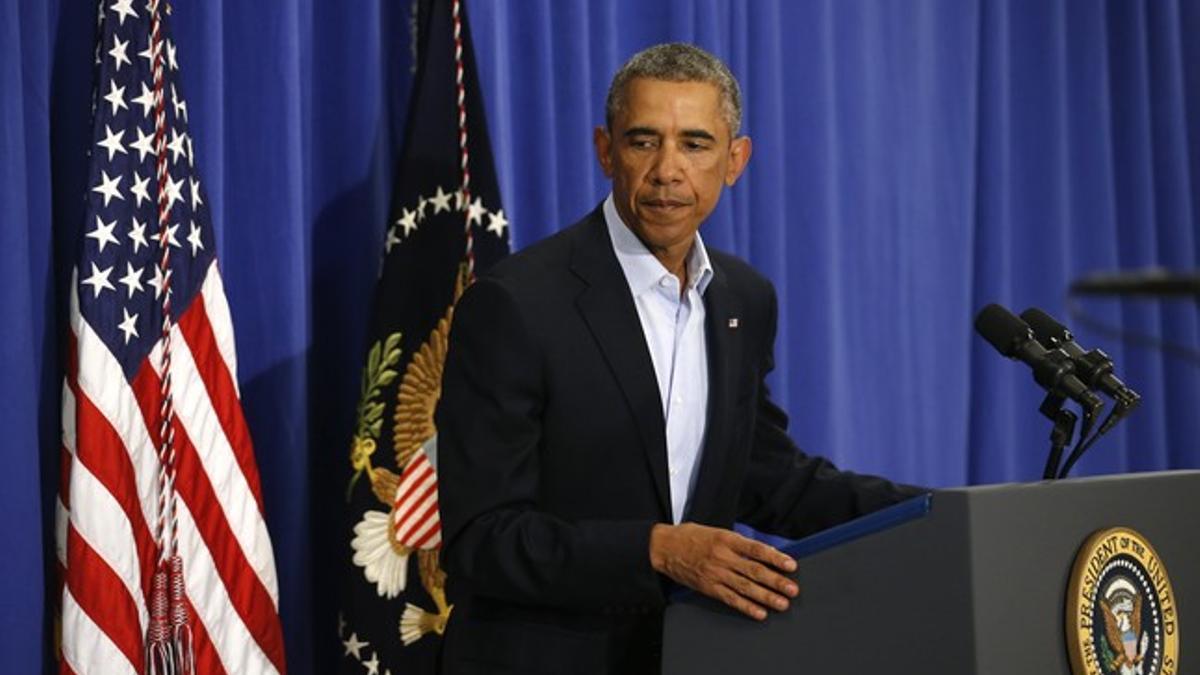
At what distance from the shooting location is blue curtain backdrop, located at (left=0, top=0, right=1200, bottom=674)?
10.4ft

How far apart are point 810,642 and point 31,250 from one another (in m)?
1.85

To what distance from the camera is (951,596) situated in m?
1.83

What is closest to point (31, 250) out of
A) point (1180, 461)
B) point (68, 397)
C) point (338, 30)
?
point (68, 397)

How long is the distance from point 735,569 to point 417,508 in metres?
1.46

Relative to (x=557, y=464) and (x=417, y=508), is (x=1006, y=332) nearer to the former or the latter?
(x=557, y=464)

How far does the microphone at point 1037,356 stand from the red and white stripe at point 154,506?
5.25 ft

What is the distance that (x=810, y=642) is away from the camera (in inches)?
77.0

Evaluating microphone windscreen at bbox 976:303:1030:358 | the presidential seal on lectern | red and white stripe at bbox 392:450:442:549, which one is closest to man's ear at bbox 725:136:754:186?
microphone windscreen at bbox 976:303:1030:358

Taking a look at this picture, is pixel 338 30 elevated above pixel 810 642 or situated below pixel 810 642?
above

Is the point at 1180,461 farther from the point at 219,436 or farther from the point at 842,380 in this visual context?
the point at 219,436

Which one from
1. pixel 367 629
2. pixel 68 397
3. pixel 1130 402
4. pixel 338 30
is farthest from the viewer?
pixel 338 30

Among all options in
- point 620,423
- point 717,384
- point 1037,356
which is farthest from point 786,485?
point 1037,356

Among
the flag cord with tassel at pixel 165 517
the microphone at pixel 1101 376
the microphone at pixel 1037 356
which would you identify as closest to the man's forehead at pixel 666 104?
the microphone at pixel 1037 356

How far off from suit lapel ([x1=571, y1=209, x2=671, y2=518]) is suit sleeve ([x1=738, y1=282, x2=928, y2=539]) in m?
0.35
